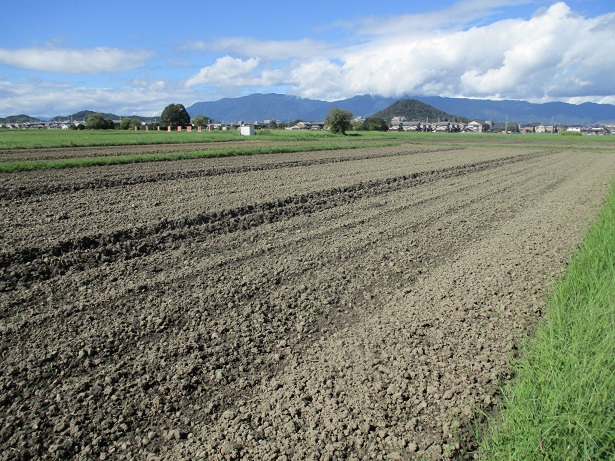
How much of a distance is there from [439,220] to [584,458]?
337 inches

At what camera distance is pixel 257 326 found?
5.18m

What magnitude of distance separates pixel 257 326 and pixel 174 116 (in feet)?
397

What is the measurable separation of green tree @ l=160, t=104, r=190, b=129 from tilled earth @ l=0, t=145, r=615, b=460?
111421mm

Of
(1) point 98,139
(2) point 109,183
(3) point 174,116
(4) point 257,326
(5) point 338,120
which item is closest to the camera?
(4) point 257,326

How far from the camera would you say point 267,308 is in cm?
567

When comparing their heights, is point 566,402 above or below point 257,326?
above

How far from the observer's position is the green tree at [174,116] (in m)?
116

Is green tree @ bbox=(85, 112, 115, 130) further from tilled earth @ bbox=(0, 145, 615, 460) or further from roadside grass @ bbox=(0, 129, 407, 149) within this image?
tilled earth @ bbox=(0, 145, 615, 460)

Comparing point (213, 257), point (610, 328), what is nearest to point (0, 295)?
point (213, 257)

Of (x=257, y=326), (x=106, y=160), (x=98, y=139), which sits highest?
(x=98, y=139)

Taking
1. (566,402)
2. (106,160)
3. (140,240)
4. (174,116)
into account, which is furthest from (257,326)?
(174,116)

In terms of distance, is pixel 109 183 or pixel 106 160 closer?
pixel 109 183

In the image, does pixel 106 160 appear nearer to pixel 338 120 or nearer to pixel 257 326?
pixel 257 326

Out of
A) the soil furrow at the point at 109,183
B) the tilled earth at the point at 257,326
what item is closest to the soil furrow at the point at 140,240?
the tilled earth at the point at 257,326
